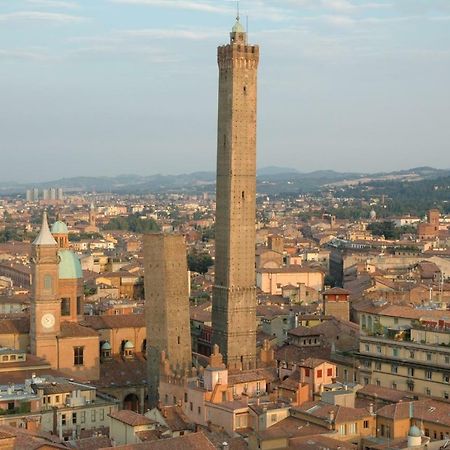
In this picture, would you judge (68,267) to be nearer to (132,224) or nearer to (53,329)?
(53,329)

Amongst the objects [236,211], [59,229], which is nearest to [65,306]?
[59,229]

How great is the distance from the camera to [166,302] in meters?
52.0

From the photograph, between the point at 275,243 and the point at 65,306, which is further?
the point at 275,243

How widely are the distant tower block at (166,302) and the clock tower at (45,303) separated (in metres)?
4.00

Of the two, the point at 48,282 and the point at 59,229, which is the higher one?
the point at 59,229

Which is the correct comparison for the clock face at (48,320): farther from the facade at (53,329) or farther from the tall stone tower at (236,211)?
the tall stone tower at (236,211)

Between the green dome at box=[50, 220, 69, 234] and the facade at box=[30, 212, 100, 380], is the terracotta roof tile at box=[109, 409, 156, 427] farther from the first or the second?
the green dome at box=[50, 220, 69, 234]

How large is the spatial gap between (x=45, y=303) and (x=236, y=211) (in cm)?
963

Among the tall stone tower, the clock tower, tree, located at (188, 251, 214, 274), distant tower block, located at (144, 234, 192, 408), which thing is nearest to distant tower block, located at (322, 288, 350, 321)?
the tall stone tower

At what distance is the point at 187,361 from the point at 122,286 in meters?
39.1

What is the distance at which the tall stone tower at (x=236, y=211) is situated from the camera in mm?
54938

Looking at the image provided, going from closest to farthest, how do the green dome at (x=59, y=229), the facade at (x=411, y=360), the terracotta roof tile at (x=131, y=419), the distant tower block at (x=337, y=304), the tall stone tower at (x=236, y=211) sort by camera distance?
the terracotta roof tile at (x=131, y=419) < the facade at (x=411, y=360) < the tall stone tower at (x=236, y=211) < the green dome at (x=59, y=229) < the distant tower block at (x=337, y=304)

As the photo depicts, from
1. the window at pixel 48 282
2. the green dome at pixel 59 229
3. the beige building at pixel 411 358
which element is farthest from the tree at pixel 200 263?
the beige building at pixel 411 358

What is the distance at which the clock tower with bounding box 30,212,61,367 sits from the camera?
52.2 metres
